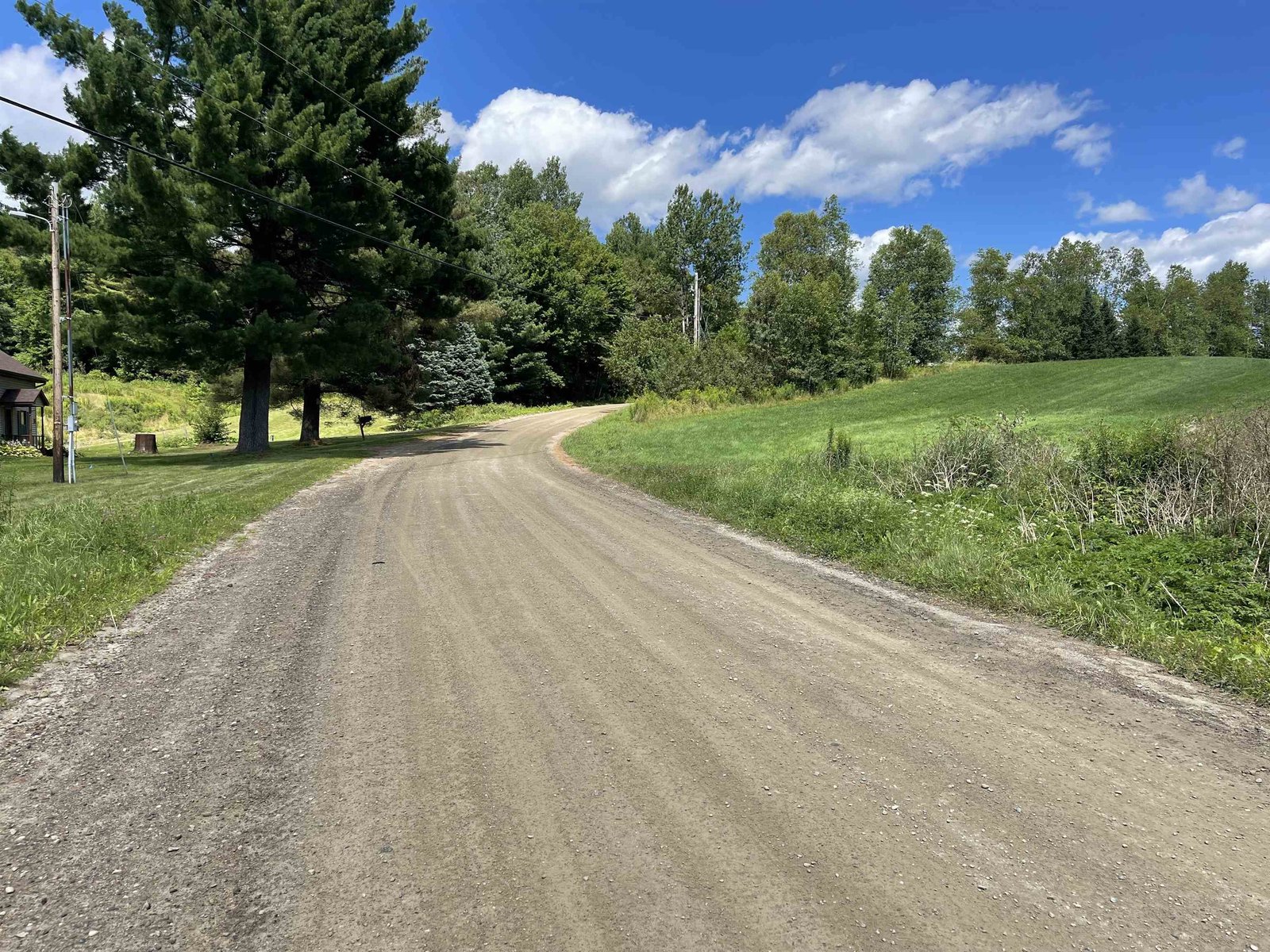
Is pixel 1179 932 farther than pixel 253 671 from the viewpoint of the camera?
No

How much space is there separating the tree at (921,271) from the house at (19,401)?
58.7 meters

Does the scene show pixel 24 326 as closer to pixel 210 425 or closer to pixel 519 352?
pixel 210 425

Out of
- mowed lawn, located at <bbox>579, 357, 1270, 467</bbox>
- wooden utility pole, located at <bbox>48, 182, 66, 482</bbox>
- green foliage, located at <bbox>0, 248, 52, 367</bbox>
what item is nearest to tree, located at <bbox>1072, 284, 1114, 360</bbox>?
mowed lawn, located at <bbox>579, 357, 1270, 467</bbox>

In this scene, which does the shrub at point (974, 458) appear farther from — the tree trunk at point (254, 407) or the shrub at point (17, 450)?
the shrub at point (17, 450)

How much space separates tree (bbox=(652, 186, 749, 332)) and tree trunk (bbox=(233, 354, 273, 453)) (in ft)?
137

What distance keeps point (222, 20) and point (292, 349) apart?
371 inches

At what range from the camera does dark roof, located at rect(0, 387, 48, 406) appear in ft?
96.2

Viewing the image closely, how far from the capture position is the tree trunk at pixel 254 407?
71.2ft

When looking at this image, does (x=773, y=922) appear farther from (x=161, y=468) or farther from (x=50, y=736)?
(x=161, y=468)

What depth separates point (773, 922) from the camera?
2.32 m

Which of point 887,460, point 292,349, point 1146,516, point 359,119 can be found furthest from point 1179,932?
point 359,119

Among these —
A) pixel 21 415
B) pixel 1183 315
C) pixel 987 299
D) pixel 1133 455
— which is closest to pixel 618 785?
pixel 1133 455

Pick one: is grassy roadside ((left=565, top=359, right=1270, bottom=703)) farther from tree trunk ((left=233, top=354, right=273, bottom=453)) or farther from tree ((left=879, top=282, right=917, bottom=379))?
tree ((left=879, top=282, right=917, bottom=379))

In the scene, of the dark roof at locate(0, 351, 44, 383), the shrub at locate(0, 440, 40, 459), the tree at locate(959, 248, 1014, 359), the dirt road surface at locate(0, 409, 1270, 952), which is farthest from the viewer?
the tree at locate(959, 248, 1014, 359)
